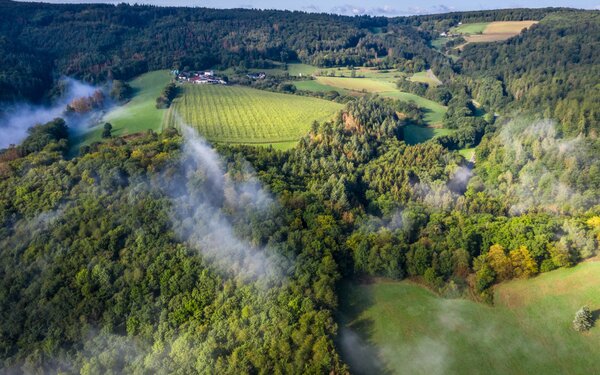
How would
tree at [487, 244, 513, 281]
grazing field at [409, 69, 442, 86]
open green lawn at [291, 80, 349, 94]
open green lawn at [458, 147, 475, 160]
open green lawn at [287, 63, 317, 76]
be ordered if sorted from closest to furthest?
1. tree at [487, 244, 513, 281]
2. open green lawn at [458, 147, 475, 160]
3. open green lawn at [291, 80, 349, 94]
4. grazing field at [409, 69, 442, 86]
5. open green lawn at [287, 63, 317, 76]

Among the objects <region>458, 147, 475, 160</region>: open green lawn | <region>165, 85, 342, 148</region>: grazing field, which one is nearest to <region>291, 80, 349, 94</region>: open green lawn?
<region>165, 85, 342, 148</region>: grazing field

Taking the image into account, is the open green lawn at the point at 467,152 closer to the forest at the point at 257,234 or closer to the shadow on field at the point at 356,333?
the forest at the point at 257,234

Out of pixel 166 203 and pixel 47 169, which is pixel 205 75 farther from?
pixel 166 203

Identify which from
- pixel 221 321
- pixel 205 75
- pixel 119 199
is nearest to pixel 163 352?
pixel 221 321

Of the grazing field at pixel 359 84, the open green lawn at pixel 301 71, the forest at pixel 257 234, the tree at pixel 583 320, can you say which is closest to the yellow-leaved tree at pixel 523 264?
the forest at pixel 257 234

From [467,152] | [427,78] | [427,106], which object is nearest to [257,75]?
[427,106]

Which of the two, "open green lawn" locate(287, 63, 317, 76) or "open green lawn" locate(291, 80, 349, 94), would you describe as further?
"open green lawn" locate(287, 63, 317, 76)

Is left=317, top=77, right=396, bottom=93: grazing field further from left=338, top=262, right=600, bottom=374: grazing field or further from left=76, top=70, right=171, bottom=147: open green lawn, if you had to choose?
left=338, top=262, right=600, bottom=374: grazing field
